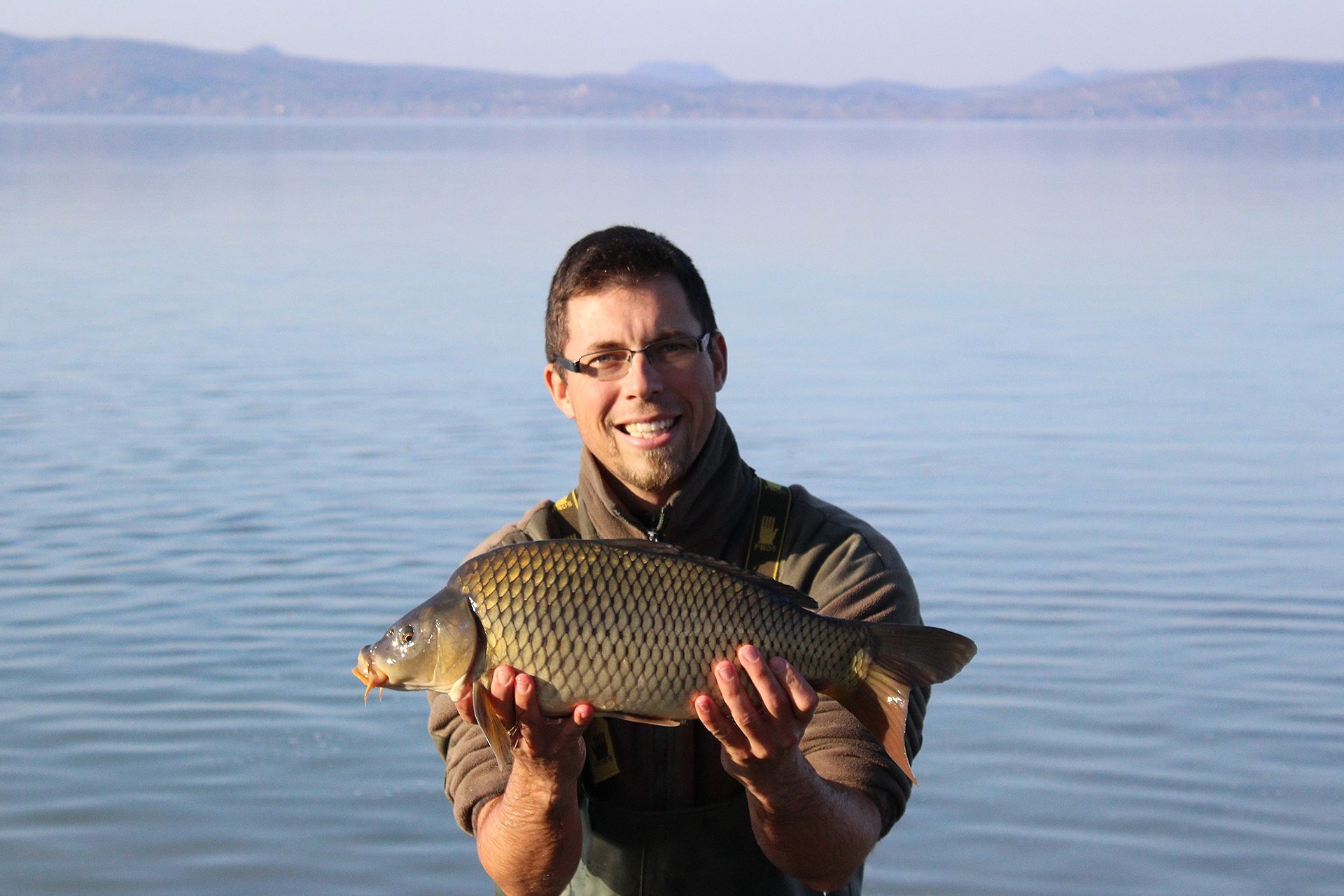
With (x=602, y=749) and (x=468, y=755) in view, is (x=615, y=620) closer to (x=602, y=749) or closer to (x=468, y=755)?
(x=602, y=749)

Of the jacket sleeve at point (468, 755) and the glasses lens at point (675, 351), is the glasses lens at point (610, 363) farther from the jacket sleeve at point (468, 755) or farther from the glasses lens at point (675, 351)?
the jacket sleeve at point (468, 755)

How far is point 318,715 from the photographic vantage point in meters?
7.60

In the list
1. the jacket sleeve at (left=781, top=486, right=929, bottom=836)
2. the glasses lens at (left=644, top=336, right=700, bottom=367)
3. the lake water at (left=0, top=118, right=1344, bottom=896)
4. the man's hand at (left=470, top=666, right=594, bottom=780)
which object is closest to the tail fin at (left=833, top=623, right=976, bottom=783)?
the jacket sleeve at (left=781, top=486, right=929, bottom=836)

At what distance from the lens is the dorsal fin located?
339cm

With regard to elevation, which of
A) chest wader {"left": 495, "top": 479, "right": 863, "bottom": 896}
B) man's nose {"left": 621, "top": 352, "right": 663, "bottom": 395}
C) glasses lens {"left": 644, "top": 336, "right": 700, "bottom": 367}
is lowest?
chest wader {"left": 495, "top": 479, "right": 863, "bottom": 896}

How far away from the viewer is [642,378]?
402 centimetres

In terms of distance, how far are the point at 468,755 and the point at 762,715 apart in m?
0.97

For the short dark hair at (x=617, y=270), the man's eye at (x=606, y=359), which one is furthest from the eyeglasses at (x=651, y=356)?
the short dark hair at (x=617, y=270)

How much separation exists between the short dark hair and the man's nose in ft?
0.62

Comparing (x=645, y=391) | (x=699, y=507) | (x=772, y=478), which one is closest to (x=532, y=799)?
(x=699, y=507)

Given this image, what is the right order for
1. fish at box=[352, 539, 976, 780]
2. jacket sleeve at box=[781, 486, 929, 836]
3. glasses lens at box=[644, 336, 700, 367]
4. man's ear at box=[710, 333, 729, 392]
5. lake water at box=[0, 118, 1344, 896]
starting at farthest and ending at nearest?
1. lake water at box=[0, 118, 1344, 896]
2. man's ear at box=[710, 333, 729, 392]
3. glasses lens at box=[644, 336, 700, 367]
4. jacket sleeve at box=[781, 486, 929, 836]
5. fish at box=[352, 539, 976, 780]

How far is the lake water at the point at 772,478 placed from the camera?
6648 mm

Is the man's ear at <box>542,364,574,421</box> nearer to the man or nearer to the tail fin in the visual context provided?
the man

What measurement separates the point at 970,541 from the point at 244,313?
1208cm
